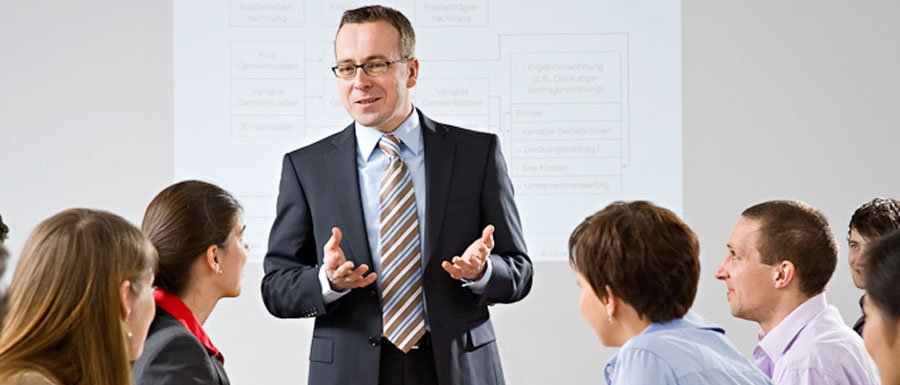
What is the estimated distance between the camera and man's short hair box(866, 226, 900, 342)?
154 centimetres

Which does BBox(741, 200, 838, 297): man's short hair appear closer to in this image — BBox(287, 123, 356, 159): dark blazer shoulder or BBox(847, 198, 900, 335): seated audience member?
→ BBox(847, 198, 900, 335): seated audience member

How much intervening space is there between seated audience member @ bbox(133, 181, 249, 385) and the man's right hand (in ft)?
0.67

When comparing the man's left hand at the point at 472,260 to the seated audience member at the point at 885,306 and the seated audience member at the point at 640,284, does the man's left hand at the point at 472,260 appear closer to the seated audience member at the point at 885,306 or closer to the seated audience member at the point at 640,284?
the seated audience member at the point at 640,284

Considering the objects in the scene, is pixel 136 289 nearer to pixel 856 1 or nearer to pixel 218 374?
pixel 218 374

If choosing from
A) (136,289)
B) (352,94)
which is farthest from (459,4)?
(136,289)

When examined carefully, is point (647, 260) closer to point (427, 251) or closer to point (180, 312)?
point (427, 251)

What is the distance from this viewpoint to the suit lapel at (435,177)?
2635 millimetres

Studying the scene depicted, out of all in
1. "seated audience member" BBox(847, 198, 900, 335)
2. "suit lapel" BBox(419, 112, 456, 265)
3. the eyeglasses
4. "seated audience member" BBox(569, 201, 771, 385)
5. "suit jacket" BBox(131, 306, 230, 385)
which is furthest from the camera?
"seated audience member" BBox(847, 198, 900, 335)

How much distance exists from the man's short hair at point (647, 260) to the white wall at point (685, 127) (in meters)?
3.11

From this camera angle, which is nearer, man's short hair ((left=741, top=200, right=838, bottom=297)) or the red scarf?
the red scarf

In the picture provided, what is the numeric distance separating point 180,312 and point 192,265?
0.12m

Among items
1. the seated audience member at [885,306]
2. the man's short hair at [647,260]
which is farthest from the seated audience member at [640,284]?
the seated audience member at [885,306]

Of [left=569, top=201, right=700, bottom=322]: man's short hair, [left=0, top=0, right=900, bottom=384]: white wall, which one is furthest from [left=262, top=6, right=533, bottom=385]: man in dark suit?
[left=0, top=0, right=900, bottom=384]: white wall

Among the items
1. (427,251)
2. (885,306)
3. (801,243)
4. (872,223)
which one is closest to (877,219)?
(872,223)
